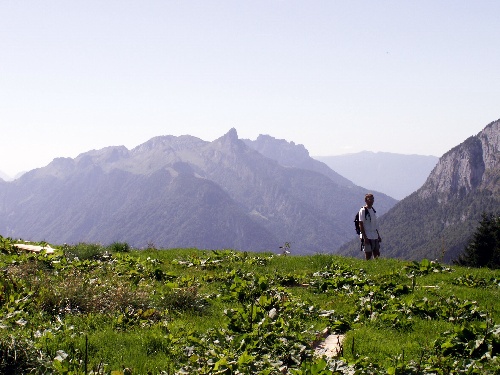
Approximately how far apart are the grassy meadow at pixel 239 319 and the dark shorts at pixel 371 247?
3764mm

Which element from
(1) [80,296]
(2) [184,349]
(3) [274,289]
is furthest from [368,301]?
(1) [80,296]

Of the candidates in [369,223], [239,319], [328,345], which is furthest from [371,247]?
[239,319]

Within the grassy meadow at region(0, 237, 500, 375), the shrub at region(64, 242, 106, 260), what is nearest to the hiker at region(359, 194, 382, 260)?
the grassy meadow at region(0, 237, 500, 375)

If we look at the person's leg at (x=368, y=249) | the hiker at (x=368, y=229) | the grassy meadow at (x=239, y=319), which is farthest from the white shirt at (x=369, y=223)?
the grassy meadow at (x=239, y=319)

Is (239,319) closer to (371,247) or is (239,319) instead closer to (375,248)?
(371,247)

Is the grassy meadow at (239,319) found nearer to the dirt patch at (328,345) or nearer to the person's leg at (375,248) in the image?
the dirt patch at (328,345)

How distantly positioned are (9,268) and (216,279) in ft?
16.9

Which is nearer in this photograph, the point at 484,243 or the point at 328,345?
the point at 328,345

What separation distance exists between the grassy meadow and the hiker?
376 cm

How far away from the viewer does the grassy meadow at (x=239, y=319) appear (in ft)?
22.2

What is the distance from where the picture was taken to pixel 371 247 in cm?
1906

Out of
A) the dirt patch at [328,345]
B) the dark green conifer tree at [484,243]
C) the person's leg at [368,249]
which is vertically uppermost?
the person's leg at [368,249]

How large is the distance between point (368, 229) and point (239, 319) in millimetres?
11472

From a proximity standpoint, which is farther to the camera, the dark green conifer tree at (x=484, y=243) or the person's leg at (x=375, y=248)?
the dark green conifer tree at (x=484, y=243)
